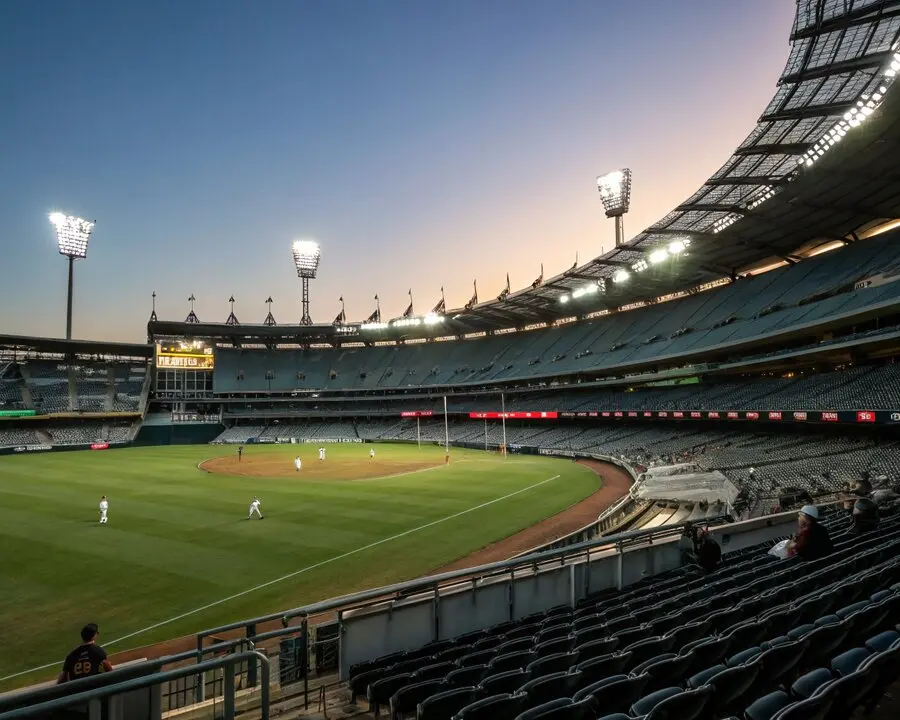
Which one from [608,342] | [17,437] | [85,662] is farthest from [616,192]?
[17,437]

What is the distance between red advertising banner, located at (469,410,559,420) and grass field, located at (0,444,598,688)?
17.8 m

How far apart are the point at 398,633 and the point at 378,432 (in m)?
74.9

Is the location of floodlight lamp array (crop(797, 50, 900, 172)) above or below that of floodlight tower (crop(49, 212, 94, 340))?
below

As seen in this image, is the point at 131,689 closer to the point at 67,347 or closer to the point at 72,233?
the point at 72,233

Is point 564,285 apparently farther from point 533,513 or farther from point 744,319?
point 533,513

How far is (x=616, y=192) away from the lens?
5428 cm

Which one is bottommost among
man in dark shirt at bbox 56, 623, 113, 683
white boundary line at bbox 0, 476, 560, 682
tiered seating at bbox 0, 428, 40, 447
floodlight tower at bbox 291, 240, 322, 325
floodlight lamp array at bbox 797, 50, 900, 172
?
white boundary line at bbox 0, 476, 560, 682

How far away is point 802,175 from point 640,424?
29.3 metres

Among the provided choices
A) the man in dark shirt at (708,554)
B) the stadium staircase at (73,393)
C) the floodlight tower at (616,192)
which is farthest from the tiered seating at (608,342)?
the man in dark shirt at (708,554)

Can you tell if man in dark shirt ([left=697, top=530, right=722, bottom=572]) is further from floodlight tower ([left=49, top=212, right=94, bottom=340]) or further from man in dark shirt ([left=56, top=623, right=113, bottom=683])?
floodlight tower ([left=49, top=212, right=94, bottom=340])

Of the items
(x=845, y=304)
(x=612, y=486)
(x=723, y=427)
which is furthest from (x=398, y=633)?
(x=723, y=427)

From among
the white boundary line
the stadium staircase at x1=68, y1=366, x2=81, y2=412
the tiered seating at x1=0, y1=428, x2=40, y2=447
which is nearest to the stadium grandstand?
the stadium staircase at x1=68, y1=366, x2=81, y2=412

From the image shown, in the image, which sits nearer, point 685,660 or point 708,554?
point 685,660

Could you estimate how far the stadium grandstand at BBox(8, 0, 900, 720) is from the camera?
528 cm
